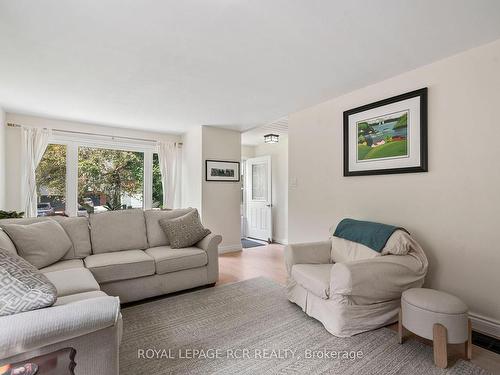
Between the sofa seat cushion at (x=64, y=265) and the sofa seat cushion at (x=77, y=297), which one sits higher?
the sofa seat cushion at (x=77, y=297)

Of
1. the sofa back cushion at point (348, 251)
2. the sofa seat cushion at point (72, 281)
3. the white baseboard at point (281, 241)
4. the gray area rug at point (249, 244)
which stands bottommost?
the gray area rug at point (249, 244)

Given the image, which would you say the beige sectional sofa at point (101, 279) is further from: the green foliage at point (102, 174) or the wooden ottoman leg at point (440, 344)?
the wooden ottoman leg at point (440, 344)

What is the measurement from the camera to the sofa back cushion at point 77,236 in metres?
2.71

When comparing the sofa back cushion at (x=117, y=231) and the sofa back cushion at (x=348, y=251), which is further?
the sofa back cushion at (x=117, y=231)

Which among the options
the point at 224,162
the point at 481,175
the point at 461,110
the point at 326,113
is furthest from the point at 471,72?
the point at 224,162

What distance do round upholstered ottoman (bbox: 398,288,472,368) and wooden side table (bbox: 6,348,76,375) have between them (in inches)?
78.1

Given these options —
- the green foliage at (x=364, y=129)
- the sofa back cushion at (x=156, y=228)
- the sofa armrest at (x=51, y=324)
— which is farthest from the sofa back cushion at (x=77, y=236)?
the green foliage at (x=364, y=129)

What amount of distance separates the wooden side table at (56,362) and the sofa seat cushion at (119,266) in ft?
4.96

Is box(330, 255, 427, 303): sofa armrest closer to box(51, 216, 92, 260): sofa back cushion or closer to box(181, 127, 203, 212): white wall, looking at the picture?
box(51, 216, 92, 260): sofa back cushion

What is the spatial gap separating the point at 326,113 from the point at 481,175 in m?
1.75

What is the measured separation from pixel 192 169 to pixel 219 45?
3.04 metres

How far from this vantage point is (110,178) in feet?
15.3

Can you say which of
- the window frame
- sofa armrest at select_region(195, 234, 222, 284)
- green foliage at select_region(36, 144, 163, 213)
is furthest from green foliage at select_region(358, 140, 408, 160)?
the window frame

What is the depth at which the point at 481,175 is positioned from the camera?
2.07 m
